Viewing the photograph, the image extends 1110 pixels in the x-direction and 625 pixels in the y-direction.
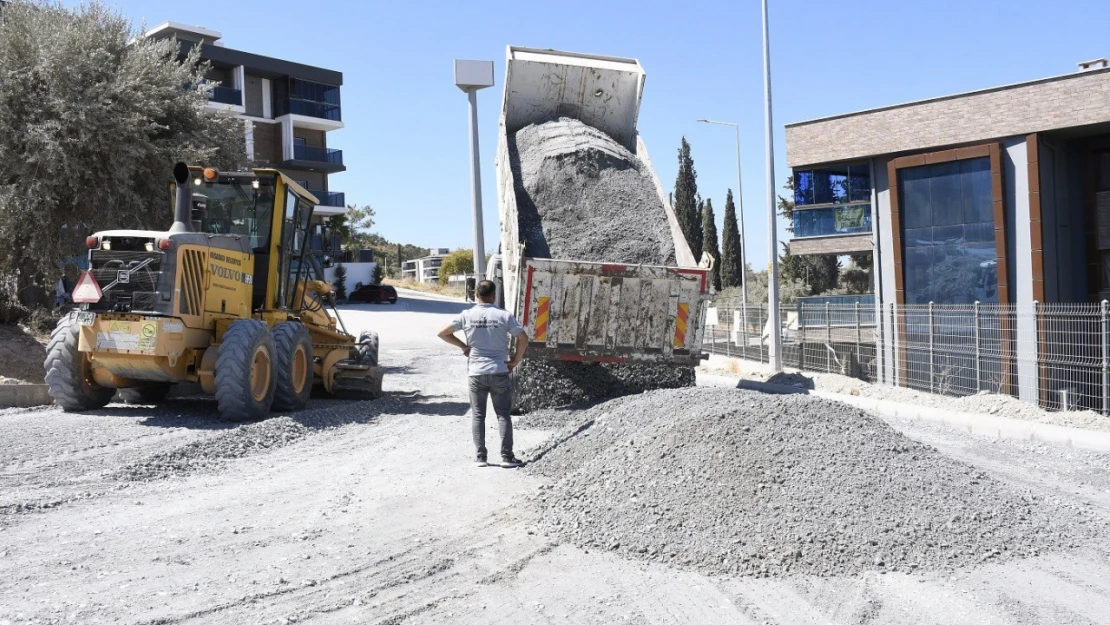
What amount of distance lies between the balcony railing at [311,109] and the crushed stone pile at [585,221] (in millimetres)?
36842

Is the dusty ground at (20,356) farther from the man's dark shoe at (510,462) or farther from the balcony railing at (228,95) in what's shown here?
the balcony railing at (228,95)

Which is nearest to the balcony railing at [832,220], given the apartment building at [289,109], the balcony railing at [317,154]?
the apartment building at [289,109]

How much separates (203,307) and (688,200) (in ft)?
159

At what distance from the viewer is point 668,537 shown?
4.96 meters

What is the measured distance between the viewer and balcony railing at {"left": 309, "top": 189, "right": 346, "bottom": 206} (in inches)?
1871

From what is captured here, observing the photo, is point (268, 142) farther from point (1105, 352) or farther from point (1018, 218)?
point (1105, 352)

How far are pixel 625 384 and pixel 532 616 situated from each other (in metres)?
→ 6.59

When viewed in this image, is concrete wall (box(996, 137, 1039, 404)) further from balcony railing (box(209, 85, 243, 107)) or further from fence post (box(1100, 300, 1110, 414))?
balcony railing (box(209, 85, 243, 107))

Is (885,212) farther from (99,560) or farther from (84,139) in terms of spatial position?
(99,560)

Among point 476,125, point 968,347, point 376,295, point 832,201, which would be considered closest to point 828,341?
point 968,347

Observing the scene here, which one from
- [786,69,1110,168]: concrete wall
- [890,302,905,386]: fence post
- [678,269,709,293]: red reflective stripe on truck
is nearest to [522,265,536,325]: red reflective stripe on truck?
[678,269,709,293]: red reflective stripe on truck

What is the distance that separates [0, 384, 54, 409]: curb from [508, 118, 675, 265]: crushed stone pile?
253 inches

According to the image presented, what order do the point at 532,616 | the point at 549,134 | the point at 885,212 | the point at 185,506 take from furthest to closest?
the point at 885,212 < the point at 549,134 < the point at 185,506 < the point at 532,616

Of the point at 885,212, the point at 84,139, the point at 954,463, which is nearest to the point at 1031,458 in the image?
the point at 954,463
